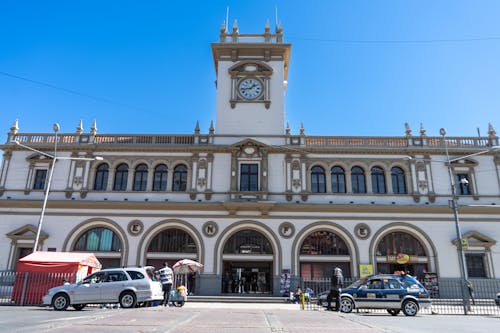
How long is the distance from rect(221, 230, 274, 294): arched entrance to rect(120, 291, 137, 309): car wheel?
41.6ft

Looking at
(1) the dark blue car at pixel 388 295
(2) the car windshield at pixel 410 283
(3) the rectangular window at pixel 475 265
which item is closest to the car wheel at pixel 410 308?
(1) the dark blue car at pixel 388 295

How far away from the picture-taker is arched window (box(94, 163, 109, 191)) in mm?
31572

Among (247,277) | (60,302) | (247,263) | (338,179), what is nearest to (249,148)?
(338,179)

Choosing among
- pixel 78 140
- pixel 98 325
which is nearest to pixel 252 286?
pixel 78 140

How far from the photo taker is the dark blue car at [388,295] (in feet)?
58.5

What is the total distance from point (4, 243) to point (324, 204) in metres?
24.8

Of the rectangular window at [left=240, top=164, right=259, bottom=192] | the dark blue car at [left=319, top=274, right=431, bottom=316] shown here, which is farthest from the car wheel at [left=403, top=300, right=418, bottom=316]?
the rectangular window at [left=240, top=164, right=259, bottom=192]

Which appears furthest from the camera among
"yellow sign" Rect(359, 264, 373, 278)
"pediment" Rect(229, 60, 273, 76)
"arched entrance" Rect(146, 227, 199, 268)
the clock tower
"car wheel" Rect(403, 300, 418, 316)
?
"pediment" Rect(229, 60, 273, 76)

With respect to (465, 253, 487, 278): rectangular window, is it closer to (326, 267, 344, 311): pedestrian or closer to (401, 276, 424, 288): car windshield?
(401, 276, 424, 288): car windshield

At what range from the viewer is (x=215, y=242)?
96.7ft

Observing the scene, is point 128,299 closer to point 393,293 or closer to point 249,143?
point 393,293

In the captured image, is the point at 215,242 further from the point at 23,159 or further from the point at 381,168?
the point at 23,159

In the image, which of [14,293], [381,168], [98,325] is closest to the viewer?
[98,325]

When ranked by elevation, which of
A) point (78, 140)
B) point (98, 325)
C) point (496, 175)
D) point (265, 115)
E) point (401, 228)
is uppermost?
point (265, 115)
